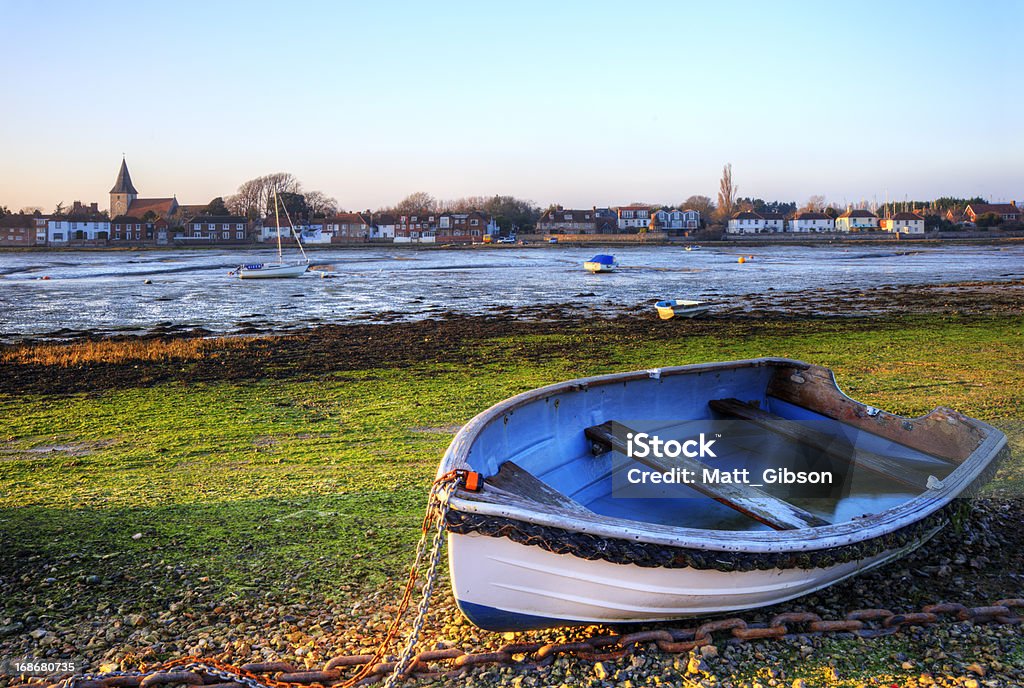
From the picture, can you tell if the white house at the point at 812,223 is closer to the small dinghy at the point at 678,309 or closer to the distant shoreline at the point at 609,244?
the distant shoreline at the point at 609,244

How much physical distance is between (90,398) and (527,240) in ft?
425

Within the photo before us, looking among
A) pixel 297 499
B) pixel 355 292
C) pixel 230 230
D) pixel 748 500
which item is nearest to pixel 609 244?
pixel 230 230

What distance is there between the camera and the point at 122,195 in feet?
550

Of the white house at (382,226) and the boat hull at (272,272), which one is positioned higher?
the white house at (382,226)

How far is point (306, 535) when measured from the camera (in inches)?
267

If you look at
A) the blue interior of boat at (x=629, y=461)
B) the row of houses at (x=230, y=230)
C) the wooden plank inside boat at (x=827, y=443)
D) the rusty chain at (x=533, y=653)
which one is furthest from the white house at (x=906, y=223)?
the rusty chain at (x=533, y=653)

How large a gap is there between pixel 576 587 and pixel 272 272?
49048 millimetres

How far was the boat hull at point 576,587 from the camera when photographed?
4324 millimetres

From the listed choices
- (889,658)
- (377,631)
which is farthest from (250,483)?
(889,658)

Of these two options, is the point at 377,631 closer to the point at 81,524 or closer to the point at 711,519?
the point at 711,519

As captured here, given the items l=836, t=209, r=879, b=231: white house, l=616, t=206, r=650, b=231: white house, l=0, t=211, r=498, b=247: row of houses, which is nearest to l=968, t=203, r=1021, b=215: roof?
l=836, t=209, r=879, b=231: white house

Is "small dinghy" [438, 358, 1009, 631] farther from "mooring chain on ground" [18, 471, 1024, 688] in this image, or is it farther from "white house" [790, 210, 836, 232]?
"white house" [790, 210, 836, 232]

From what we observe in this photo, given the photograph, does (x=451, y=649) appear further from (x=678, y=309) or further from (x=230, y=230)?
(x=230, y=230)

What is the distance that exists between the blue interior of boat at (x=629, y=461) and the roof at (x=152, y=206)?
172m
